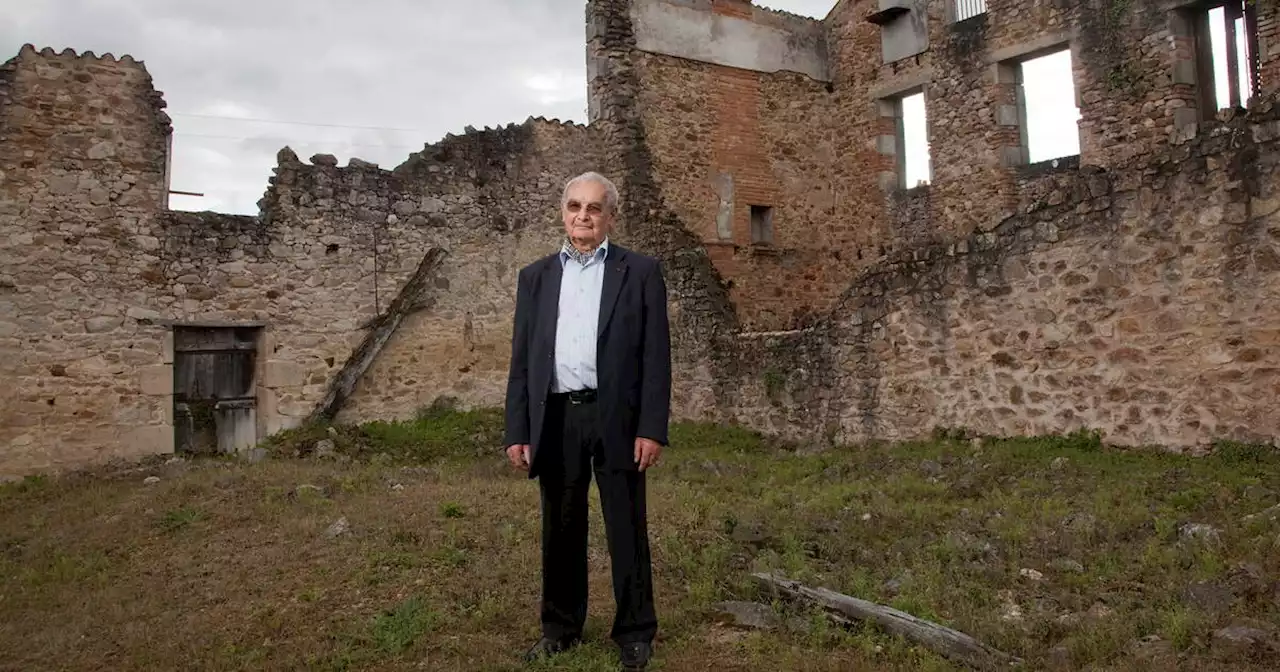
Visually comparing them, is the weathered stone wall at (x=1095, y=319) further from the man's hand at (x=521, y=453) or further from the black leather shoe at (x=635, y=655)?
the man's hand at (x=521, y=453)

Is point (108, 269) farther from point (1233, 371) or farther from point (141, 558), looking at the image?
point (1233, 371)

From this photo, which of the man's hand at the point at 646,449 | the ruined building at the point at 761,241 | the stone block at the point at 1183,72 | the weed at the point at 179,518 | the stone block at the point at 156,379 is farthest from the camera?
the stone block at the point at 1183,72

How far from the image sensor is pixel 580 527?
4.40m

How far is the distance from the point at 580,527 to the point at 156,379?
860cm

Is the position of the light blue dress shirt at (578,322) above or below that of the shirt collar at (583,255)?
below

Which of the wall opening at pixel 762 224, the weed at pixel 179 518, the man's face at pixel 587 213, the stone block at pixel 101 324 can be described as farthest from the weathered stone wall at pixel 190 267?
the man's face at pixel 587 213

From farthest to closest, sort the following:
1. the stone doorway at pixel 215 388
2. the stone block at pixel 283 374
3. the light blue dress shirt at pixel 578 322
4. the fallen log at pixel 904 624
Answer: the stone block at pixel 283 374, the stone doorway at pixel 215 388, the light blue dress shirt at pixel 578 322, the fallen log at pixel 904 624

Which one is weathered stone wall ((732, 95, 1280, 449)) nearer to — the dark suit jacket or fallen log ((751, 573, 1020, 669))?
fallen log ((751, 573, 1020, 669))

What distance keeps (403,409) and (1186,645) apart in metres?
10.4

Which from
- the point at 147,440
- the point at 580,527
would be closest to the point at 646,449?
the point at 580,527

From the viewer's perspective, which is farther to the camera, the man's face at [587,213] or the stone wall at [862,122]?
the stone wall at [862,122]

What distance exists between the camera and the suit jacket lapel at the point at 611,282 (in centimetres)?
429

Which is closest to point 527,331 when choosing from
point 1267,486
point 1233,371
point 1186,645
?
point 1186,645

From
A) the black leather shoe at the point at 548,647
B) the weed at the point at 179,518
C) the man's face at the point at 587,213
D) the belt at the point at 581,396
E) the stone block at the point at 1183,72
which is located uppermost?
the stone block at the point at 1183,72
